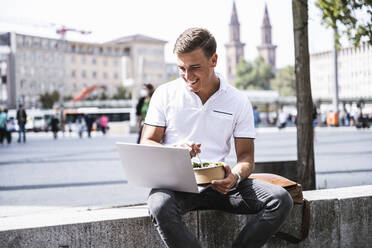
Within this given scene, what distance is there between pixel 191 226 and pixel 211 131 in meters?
0.63

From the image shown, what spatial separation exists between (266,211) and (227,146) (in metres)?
0.49

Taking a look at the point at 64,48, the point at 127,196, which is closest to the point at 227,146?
the point at 127,196

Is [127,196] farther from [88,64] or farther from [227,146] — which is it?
[88,64]

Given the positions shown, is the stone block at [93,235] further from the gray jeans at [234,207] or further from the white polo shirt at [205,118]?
the white polo shirt at [205,118]

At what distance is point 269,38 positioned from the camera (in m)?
178

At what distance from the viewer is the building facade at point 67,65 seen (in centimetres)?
10031

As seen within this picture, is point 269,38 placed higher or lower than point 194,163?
higher

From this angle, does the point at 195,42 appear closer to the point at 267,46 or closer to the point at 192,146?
the point at 192,146

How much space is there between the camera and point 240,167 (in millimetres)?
3271

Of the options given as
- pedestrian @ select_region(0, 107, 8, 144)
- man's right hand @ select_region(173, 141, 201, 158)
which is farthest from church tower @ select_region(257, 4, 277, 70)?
man's right hand @ select_region(173, 141, 201, 158)

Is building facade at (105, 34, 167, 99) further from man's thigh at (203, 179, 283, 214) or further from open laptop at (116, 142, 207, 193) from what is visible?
open laptop at (116, 142, 207, 193)

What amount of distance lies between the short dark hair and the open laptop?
59 centimetres

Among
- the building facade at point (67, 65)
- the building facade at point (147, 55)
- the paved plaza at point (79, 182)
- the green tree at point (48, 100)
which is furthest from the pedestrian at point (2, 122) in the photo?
the building facade at point (147, 55)

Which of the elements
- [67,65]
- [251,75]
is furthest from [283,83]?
[67,65]
